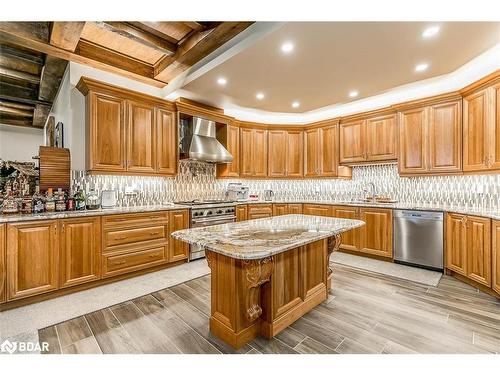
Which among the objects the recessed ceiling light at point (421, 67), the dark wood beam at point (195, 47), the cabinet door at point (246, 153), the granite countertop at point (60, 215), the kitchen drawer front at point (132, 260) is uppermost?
the dark wood beam at point (195, 47)

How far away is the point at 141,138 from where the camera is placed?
3.78 metres

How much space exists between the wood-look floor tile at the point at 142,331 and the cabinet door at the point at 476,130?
419 cm

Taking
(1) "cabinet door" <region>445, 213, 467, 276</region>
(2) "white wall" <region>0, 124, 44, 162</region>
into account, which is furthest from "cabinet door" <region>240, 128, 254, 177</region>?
(2) "white wall" <region>0, 124, 44, 162</region>

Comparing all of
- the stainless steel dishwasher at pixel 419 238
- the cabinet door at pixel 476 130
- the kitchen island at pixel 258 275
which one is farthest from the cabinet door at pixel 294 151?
the kitchen island at pixel 258 275

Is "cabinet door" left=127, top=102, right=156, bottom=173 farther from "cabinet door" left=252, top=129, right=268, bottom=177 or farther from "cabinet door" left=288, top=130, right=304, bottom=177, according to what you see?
"cabinet door" left=288, top=130, right=304, bottom=177

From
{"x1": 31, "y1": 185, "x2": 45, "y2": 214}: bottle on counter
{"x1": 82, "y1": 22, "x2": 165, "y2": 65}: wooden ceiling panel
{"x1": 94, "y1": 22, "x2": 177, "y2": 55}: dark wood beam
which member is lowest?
{"x1": 31, "y1": 185, "x2": 45, "y2": 214}: bottle on counter

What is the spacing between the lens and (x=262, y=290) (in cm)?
206

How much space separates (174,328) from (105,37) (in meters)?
3.76

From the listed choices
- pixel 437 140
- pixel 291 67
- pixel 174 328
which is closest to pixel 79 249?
pixel 174 328

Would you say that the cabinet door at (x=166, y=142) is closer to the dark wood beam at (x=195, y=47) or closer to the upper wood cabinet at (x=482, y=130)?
the dark wood beam at (x=195, y=47)

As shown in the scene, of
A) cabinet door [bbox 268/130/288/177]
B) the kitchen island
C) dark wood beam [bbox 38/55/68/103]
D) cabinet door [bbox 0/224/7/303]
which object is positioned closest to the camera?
the kitchen island

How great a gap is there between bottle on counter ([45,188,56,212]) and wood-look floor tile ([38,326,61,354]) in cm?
150

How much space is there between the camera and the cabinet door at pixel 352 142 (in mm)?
4715

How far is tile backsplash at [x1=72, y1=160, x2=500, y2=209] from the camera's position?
3.64m
